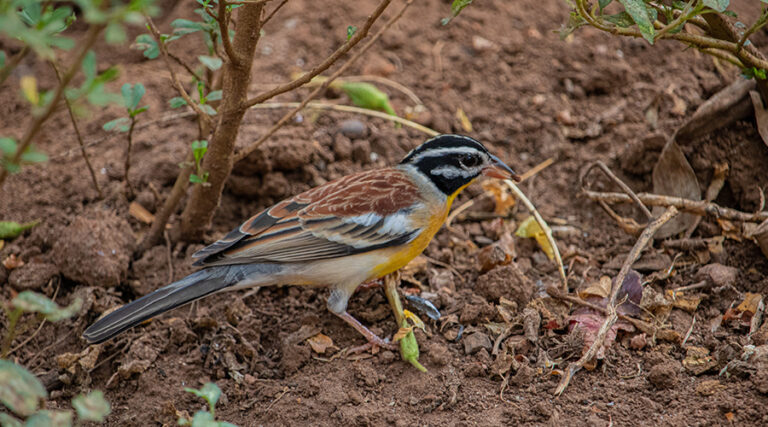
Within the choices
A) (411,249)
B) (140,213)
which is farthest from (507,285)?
(140,213)

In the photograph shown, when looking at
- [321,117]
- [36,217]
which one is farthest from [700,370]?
[36,217]

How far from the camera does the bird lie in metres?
5.20

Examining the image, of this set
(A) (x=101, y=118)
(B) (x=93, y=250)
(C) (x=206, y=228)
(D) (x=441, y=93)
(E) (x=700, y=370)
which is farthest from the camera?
(D) (x=441, y=93)

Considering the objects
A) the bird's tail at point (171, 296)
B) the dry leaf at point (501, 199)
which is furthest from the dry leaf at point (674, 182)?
the bird's tail at point (171, 296)

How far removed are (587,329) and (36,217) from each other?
4.72 meters

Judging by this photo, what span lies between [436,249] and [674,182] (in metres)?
2.10

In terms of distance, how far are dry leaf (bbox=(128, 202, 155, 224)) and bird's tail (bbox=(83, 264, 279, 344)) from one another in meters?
1.39

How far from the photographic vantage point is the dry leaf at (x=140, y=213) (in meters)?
6.27

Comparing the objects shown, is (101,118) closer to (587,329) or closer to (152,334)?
(152,334)

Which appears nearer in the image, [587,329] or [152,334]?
[587,329]

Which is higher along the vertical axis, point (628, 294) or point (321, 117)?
point (321, 117)

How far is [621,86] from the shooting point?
7.34 m

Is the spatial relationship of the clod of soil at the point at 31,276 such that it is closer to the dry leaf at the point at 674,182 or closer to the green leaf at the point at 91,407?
the green leaf at the point at 91,407

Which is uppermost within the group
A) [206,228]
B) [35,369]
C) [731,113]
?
[731,113]
